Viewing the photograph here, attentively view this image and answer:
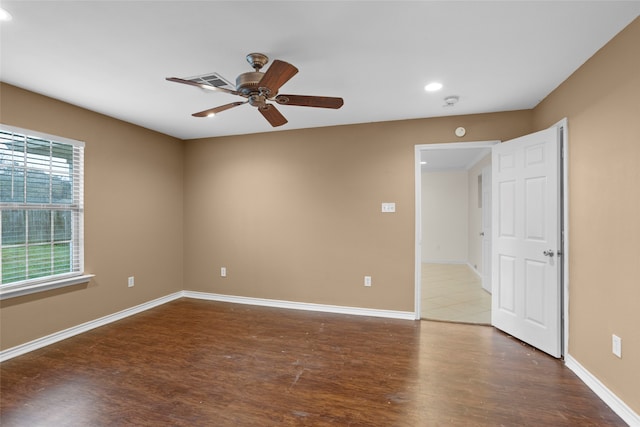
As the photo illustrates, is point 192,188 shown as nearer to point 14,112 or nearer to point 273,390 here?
point 14,112

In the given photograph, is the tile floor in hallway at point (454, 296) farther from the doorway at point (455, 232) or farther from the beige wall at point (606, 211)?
the beige wall at point (606, 211)

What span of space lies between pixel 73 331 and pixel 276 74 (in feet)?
11.2

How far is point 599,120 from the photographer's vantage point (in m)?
2.22

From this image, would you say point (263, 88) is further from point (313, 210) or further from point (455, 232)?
point (455, 232)

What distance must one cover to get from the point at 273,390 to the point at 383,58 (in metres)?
2.58

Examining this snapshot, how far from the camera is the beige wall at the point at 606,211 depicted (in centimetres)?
188

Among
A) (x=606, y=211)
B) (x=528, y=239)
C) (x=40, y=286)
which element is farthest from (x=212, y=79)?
(x=528, y=239)

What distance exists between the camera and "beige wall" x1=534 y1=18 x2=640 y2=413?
188 centimetres

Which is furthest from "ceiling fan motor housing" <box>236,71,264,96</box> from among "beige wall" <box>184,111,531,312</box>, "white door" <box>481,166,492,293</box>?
"white door" <box>481,166,492,293</box>

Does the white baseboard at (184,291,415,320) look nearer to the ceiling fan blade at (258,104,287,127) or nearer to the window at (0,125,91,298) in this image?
the window at (0,125,91,298)

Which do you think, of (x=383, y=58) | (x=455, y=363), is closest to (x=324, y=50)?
(x=383, y=58)

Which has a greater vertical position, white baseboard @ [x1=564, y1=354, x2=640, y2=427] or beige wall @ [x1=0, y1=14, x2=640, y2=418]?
beige wall @ [x1=0, y1=14, x2=640, y2=418]

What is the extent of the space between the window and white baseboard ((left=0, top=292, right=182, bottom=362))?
1.62ft

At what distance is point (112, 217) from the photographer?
3.69 meters
